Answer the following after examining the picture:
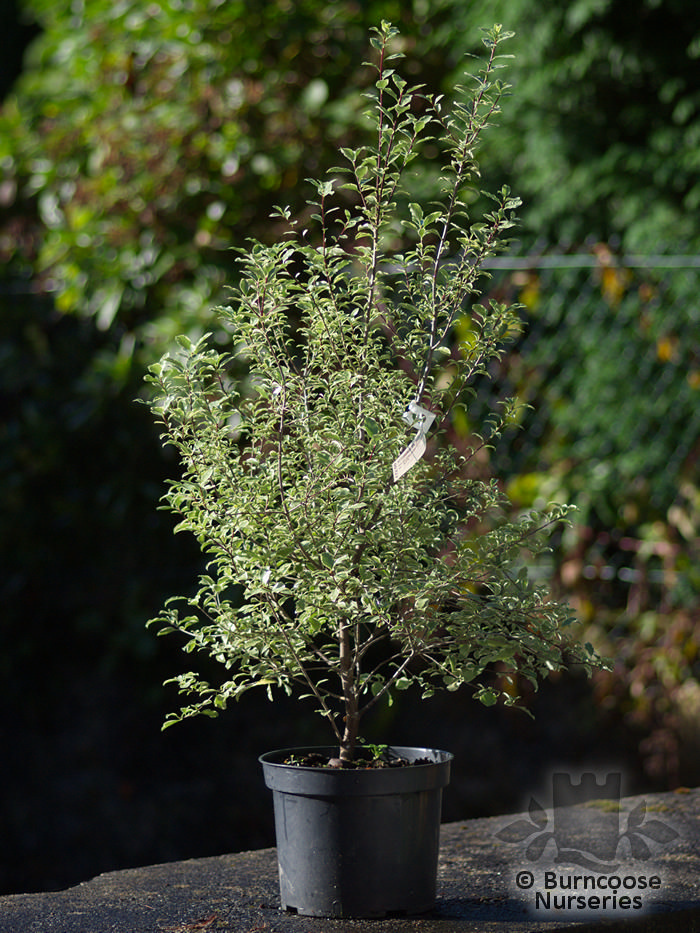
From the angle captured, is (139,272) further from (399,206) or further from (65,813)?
(65,813)

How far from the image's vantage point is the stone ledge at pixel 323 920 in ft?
4.90

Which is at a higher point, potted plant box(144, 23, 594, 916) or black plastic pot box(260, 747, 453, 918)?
potted plant box(144, 23, 594, 916)

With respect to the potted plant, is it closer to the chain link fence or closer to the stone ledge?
the stone ledge

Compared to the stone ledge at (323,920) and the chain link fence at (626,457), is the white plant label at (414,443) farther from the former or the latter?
the chain link fence at (626,457)

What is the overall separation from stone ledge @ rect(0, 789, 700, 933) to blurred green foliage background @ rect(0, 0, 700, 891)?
4.67 feet

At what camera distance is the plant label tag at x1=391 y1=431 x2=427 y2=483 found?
1.45 m

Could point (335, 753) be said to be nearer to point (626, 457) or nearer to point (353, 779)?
point (353, 779)

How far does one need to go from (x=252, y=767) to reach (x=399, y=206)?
186 cm

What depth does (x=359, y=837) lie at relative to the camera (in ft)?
4.89

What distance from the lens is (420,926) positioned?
4.86ft

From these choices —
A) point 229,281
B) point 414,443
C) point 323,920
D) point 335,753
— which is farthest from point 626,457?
point 323,920

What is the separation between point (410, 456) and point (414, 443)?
0.02 metres

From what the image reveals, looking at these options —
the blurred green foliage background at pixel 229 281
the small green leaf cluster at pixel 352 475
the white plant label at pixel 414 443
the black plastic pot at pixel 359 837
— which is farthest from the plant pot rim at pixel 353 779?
the blurred green foliage background at pixel 229 281

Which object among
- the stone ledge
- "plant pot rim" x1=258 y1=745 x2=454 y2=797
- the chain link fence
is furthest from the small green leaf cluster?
the chain link fence
